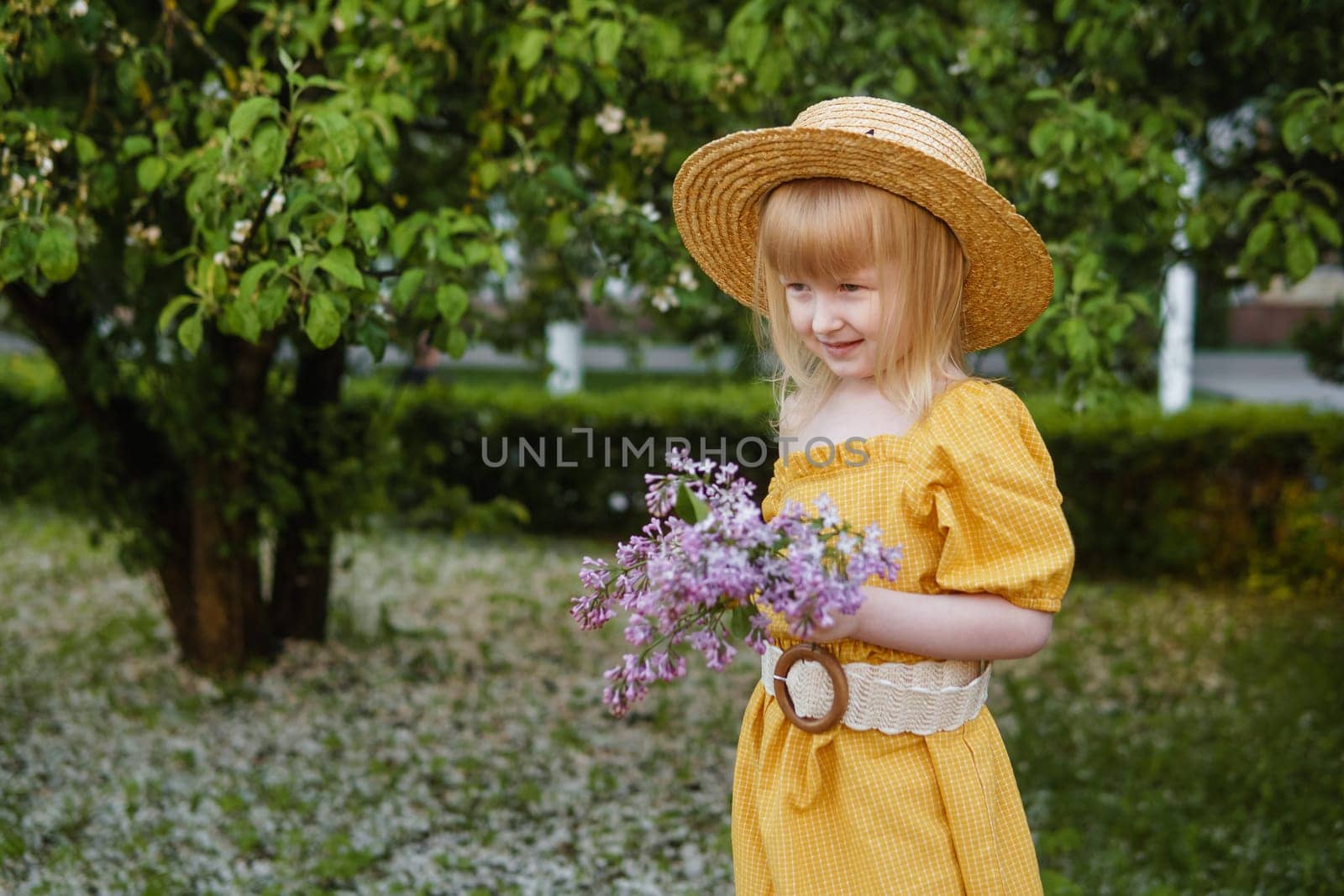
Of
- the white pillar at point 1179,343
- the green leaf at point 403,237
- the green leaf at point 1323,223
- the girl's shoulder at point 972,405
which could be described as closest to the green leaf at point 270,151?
the green leaf at point 403,237

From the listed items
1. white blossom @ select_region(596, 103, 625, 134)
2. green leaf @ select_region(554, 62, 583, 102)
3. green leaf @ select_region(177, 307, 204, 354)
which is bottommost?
green leaf @ select_region(177, 307, 204, 354)

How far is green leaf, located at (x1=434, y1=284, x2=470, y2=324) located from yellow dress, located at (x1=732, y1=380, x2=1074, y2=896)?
42.7 inches

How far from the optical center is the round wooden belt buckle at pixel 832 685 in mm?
1513

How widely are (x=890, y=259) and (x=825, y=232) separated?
0.09 meters

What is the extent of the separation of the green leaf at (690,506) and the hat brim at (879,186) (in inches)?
19.1

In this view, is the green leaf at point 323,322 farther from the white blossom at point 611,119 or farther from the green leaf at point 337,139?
the white blossom at point 611,119

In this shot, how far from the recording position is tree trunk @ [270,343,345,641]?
4621mm

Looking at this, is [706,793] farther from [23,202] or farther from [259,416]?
[23,202]

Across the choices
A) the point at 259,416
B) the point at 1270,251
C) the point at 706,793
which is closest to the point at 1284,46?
the point at 1270,251

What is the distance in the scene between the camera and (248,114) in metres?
2.34

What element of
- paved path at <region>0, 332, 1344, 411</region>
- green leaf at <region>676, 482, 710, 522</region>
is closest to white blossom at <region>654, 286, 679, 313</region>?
green leaf at <region>676, 482, 710, 522</region>

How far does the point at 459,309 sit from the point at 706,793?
1.99 metres

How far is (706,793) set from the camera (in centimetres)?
381

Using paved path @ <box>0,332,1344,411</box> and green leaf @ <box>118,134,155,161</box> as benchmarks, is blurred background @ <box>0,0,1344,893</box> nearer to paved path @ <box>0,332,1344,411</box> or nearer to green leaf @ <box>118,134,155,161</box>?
green leaf @ <box>118,134,155,161</box>
